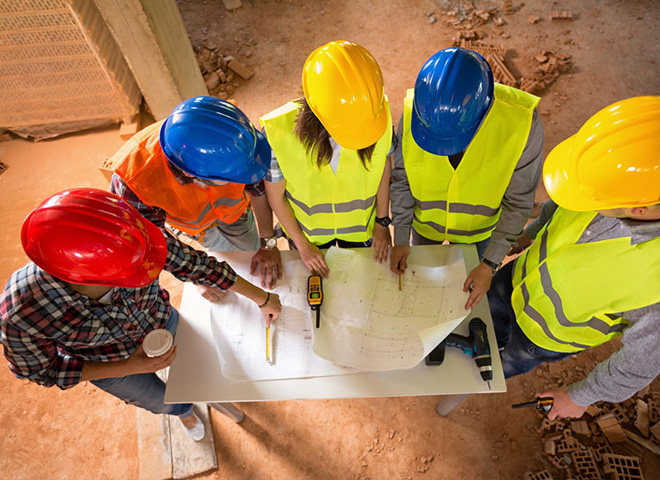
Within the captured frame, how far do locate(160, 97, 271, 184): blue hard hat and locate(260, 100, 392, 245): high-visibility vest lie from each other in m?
0.14

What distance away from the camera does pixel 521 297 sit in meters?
1.79

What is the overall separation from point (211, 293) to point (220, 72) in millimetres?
3986

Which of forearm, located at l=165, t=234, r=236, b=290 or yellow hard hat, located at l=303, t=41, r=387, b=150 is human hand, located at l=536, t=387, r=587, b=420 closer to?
yellow hard hat, located at l=303, t=41, r=387, b=150

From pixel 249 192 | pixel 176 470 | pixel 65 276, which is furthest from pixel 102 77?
pixel 176 470

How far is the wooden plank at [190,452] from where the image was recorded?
8.34 feet

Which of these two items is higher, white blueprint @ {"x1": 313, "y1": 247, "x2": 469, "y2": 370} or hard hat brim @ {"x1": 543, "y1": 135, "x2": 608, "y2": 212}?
hard hat brim @ {"x1": 543, "y1": 135, "x2": 608, "y2": 212}

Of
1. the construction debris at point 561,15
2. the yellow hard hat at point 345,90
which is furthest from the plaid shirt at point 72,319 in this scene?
the construction debris at point 561,15

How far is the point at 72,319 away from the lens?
55.2 inches

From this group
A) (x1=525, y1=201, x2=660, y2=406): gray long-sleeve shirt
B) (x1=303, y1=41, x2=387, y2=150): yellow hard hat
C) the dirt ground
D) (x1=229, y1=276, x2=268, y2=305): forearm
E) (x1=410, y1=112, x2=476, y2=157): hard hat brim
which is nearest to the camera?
(x1=525, y1=201, x2=660, y2=406): gray long-sleeve shirt

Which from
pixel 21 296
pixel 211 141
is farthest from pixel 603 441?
pixel 21 296

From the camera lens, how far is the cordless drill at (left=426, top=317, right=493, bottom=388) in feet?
5.26

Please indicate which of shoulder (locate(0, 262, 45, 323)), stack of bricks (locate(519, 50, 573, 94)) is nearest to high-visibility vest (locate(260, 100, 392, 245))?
shoulder (locate(0, 262, 45, 323))

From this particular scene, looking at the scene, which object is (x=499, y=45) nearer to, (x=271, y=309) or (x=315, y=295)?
(x=315, y=295)

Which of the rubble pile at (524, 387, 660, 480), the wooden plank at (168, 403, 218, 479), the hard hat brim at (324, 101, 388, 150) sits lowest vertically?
the rubble pile at (524, 387, 660, 480)
